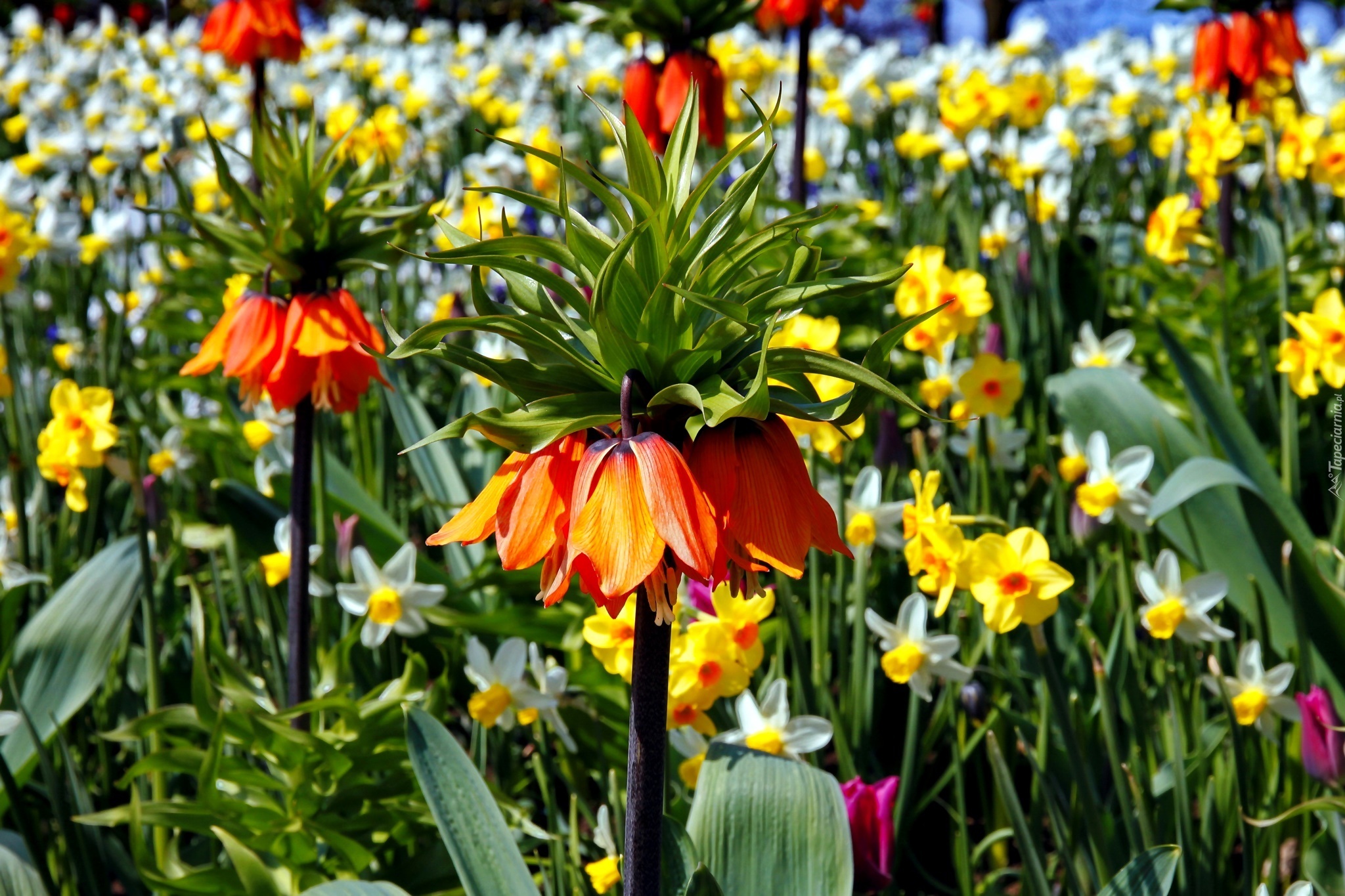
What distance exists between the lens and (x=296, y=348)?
1.62 meters

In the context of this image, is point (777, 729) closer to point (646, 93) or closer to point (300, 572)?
point (300, 572)

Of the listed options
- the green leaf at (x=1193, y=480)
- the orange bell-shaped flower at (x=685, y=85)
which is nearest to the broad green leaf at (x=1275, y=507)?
the green leaf at (x=1193, y=480)

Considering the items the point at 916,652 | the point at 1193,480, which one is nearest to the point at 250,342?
the point at 916,652

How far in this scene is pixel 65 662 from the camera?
1.83 m

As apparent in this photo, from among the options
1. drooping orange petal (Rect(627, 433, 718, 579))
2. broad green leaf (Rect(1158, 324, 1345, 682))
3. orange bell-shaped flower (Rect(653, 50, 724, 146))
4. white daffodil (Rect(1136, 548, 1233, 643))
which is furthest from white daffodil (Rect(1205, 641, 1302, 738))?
orange bell-shaped flower (Rect(653, 50, 724, 146))

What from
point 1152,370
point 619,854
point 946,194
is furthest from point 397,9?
point 619,854

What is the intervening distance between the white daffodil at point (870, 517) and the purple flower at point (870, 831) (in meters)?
0.52

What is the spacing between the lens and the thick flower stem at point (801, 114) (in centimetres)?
321

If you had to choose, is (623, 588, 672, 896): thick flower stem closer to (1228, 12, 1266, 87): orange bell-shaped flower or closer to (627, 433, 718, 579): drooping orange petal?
(627, 433, 718, 579): drooping orange petal

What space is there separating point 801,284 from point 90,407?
152cm

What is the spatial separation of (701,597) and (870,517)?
1.66ft

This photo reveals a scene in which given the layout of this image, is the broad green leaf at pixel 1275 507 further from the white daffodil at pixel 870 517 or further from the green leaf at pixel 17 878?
the green leaf at pixel 17 878

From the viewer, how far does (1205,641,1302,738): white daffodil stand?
1.58 m

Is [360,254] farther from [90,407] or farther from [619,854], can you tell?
[619,854]
